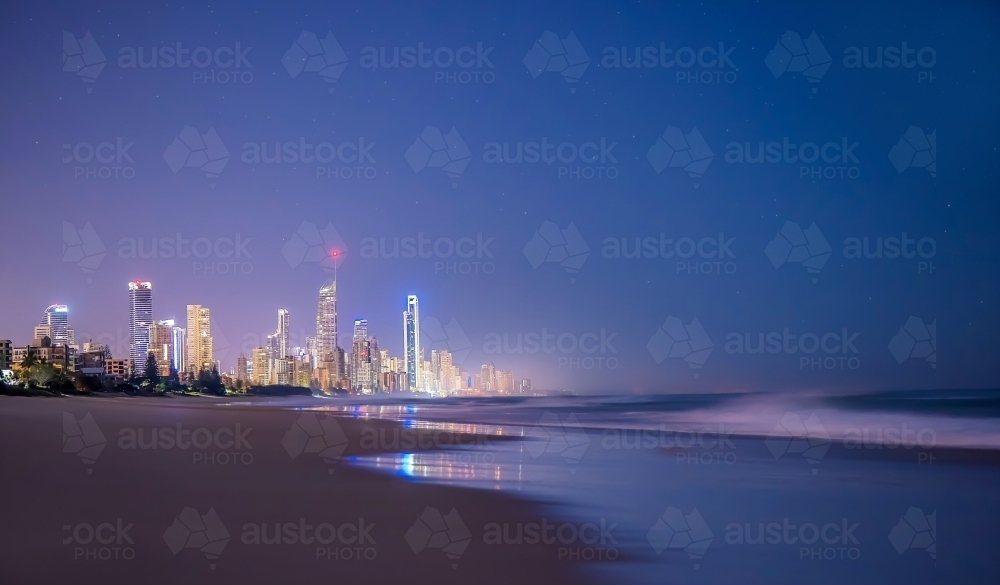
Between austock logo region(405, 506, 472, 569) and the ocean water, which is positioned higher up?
austock logo region(405, 506, 472, 569)

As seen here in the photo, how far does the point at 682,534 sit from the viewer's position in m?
6.22

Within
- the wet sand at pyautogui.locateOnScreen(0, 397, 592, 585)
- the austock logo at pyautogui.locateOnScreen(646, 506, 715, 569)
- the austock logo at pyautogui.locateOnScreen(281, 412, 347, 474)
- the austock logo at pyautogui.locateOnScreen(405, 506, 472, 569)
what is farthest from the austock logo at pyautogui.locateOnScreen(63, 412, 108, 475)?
the austock logo at pyautogui.locateOnScreen(646, 506, 715, 569)

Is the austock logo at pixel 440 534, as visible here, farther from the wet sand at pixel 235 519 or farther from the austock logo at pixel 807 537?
the austock logo at pixel 807 537

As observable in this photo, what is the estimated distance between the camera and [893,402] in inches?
1240

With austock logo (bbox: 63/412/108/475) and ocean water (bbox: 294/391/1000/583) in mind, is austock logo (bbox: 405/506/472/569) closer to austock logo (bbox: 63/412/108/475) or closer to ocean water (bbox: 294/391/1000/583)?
ocean water (bbox: 294/391/1000/583)

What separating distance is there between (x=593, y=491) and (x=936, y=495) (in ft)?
13.2

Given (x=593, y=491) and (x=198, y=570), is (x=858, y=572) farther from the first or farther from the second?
(x=198, y=570)

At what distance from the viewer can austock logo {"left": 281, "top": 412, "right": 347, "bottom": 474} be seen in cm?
1072

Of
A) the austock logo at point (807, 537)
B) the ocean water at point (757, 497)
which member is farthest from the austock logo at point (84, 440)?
the austock logo at point (807, 537)

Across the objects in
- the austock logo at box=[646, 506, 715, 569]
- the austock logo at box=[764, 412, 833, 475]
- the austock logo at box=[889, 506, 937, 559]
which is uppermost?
the austock logo at box=[646, 506, 715, 569]

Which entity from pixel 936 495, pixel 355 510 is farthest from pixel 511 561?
pixel 936 495

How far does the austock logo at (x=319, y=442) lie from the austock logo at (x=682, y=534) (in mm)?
4250

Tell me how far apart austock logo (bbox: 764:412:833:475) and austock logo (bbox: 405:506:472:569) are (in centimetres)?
613

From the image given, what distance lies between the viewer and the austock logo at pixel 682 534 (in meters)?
5.71
